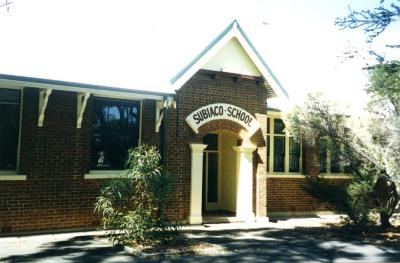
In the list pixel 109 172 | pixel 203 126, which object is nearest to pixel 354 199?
pixel 203 126

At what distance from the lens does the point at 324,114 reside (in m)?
14.0

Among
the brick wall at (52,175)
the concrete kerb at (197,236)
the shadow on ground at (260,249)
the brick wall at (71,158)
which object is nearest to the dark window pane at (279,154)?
the concrete kerb at (197,236)

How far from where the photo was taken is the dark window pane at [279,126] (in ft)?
55.9

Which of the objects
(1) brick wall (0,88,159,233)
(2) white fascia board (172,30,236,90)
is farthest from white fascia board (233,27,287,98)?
(1) brick wall (0,88,159,233)

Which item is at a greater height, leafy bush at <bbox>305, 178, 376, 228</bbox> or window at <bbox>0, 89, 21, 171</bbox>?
window at <bbox>0, 89, 21, 171</bbox>

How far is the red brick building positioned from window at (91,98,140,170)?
3 centimetres

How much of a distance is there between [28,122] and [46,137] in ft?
1.91

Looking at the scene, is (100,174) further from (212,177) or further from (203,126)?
(212,177)

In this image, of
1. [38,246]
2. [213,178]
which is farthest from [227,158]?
[38,246]

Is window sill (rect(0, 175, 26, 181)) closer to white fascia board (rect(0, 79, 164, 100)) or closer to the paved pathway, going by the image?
the paved pathway

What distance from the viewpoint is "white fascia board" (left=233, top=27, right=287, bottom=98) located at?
14312 millimetres

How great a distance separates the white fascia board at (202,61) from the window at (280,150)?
13.7 ft

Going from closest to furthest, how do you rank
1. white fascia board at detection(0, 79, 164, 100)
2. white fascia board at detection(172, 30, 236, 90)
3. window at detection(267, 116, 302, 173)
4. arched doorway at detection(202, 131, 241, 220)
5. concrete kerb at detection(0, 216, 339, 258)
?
concrete kerb at detection(0, 216, 339, 258), white fascia board at detection(0, 79, 164, 100), white fascia board at detection(172, 30, 236, 90), arched doorway at detection(202, 131, 241, 220), window at detection(267, 116, 302, 173)

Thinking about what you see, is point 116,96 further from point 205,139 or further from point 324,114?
point 324,114
